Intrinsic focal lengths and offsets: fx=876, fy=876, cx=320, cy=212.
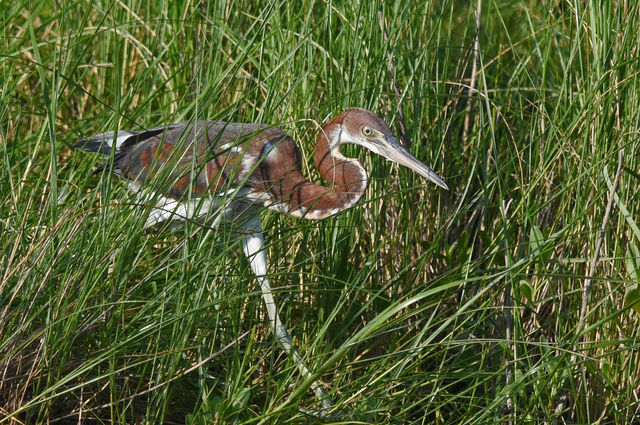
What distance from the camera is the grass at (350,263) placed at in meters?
2.27

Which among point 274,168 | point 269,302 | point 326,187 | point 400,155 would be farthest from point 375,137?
point 269,302

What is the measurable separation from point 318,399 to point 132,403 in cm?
51

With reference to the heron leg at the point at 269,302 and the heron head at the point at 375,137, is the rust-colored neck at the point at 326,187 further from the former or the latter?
the heron leg at the point at 269,302

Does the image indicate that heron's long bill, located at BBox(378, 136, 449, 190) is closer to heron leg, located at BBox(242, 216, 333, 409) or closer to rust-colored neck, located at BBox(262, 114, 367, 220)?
rust-colored neck, located at BBox(262, 114, 367, 220)

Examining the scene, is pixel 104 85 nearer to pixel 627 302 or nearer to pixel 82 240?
pixel 82 240

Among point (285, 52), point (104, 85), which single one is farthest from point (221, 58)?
point (104, 85)

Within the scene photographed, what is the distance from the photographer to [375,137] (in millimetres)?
2938

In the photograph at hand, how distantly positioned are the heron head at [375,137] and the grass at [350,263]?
94 mm

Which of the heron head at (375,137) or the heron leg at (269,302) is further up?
the heron head at (375,137)

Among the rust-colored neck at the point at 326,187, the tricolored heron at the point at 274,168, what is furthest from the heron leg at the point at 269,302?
the rust-colored neck at the point at 326,187

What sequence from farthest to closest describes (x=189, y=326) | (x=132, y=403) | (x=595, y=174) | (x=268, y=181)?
1. (x=268, y=181)
2. (x=595, y=174)
3. (x=132, y=403)
4. (x=189, y=326)

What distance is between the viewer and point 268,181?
122 inches

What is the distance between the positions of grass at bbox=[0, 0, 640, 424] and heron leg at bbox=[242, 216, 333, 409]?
43mm

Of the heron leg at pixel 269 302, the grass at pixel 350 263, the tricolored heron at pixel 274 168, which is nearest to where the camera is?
the grass at pixel 350 263
